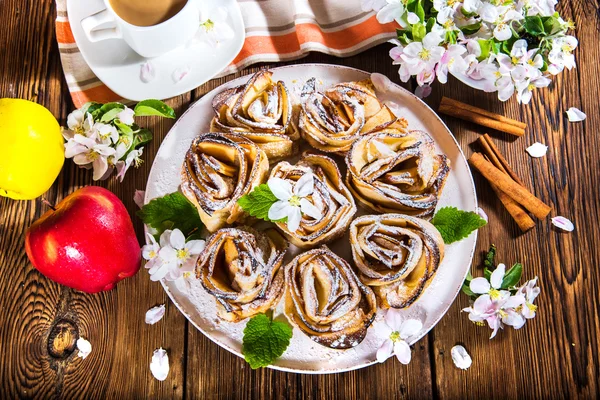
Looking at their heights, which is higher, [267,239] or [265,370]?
[267,239]

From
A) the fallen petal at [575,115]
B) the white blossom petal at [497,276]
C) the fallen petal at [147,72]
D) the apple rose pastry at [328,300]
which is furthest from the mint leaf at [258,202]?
the fallen petal at [575,115]

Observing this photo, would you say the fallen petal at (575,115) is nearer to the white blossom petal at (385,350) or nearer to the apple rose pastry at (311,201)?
the apple rose pastry at (311,201)

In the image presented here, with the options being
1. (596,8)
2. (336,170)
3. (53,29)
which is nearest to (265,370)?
(336,170)

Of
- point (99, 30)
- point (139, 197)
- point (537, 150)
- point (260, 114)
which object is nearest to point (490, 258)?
point (537, 150)

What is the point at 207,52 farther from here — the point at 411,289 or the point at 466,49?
the point at 411,289

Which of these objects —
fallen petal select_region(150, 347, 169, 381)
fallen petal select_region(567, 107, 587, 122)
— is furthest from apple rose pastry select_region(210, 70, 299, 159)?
fallen petal select_region(567, 107, 587, 122)
